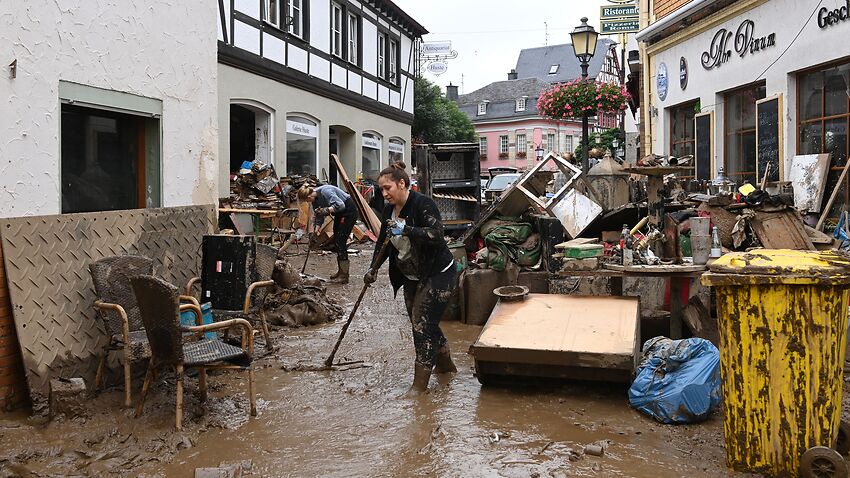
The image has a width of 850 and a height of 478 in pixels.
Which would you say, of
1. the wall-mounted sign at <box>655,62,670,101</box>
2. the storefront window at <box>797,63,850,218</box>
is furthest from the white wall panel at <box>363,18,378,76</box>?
the storefront window at <box>797,63,850,218</box>

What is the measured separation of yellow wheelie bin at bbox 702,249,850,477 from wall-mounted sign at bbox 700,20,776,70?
8.23 m

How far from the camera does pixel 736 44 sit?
38.2ft

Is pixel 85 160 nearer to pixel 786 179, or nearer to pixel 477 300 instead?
pixel 477 300

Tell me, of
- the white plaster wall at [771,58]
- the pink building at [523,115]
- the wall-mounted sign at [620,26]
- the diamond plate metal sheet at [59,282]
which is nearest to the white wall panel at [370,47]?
the wall-mounted sign at [620,26]

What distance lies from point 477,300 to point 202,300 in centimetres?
290

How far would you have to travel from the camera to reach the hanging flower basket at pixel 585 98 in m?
13.7

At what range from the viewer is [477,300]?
25.8 feet

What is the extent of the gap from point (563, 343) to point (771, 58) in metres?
7.56

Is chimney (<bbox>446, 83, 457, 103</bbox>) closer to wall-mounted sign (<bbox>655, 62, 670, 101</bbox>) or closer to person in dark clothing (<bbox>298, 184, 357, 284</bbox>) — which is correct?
wall-mounted sign (<bbox>655, 62, 670, 101</bbox>)

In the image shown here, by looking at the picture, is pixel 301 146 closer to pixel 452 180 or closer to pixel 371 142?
pixel 371 142

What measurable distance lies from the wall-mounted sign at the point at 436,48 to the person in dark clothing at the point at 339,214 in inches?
745

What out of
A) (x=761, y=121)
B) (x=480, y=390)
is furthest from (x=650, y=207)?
(x=761, y=121)

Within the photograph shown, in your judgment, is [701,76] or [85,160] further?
[701,76]

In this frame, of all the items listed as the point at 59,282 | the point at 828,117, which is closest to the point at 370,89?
the point at 828,117
